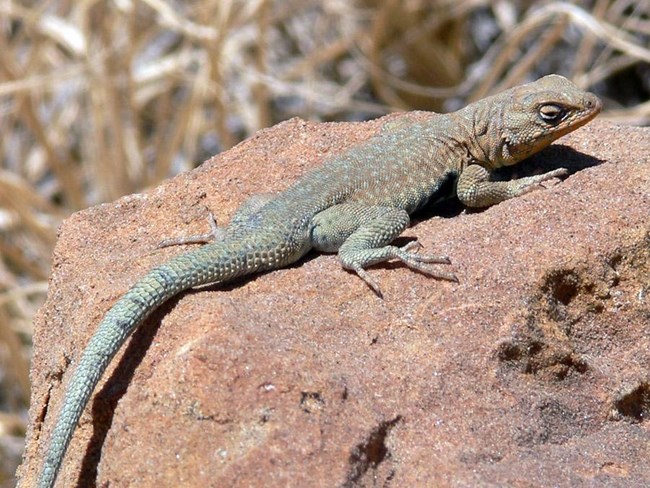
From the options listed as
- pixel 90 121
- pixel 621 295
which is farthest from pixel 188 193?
pixel 90 121

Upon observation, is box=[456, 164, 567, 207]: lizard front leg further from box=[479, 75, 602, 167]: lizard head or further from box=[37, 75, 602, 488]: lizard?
box=[479, 75, 602, 167]: lizard head

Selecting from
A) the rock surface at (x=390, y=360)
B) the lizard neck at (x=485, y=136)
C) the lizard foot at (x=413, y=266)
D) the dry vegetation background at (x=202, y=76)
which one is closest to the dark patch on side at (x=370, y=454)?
the rock surface at (x=390, y=360)

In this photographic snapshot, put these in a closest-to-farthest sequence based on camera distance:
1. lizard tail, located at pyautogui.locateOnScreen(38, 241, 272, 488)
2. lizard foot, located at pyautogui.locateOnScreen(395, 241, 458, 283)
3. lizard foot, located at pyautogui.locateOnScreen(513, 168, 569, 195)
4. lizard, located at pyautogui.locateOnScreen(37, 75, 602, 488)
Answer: lizard tail, located at pyautogui.locateOnScreen(38, 241, 272, 488) → lizard, located at pyautogui.locateOnScreen(37, 75, 602, 488) → lizard foot, located at pyautogui.locateOnScreen(395, 241, 458, 283) → lizard foot, located at pyautogui.locateOnScreen(513, 168, 569, 195)

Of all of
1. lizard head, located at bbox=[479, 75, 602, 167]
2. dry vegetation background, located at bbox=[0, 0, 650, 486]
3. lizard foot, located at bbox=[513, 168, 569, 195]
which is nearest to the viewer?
lizard foot, located at bbox=[513, 168, 569, 195]

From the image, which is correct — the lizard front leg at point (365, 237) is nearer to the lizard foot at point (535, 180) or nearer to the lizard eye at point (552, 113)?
the lizard foot at point (535, 180)

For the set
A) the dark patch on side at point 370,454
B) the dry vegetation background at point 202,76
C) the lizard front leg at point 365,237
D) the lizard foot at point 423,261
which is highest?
the dry vegetation background at point 202,76

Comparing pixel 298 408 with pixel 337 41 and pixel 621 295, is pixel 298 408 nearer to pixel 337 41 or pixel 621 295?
pixel 621 295

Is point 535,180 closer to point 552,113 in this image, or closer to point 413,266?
point 552,113

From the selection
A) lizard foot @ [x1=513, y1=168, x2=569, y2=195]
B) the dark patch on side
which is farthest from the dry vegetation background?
the dark patch on side
